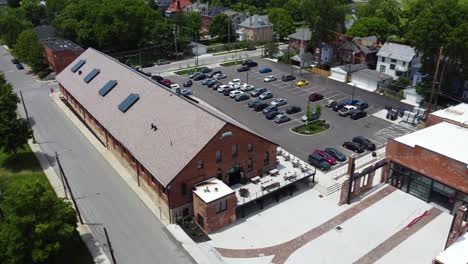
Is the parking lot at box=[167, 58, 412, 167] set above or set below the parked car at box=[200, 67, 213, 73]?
below

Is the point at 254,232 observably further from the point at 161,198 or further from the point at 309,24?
the point at 309,24

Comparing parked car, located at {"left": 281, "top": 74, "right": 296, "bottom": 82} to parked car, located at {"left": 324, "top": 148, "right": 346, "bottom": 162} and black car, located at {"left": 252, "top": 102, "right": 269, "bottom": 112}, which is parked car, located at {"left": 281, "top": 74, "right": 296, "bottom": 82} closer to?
black car, located at {"left": 252, "top": 102, "right": 269, "bottom": 112}

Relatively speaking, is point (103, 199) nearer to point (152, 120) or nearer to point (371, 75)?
point (152, 120)

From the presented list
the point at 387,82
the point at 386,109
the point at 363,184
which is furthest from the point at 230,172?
the point at 387,82

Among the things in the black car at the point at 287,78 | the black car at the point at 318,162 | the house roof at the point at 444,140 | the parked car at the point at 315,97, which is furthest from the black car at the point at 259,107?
the house roof at the point at 444,140

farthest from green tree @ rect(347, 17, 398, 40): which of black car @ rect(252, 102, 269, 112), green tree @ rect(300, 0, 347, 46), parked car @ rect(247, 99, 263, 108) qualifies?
black car @ rect(252, 102, 269, 112)

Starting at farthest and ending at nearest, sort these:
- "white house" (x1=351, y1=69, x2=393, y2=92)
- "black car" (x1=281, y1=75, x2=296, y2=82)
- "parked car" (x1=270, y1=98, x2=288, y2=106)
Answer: "black car" (x1=281, y1=75, x2=296, y2=82), "white house" (x1=351, y1=69, x2=393, y2=92), "parked car" (x1=270, y1=98, x2=288, y2=106)
